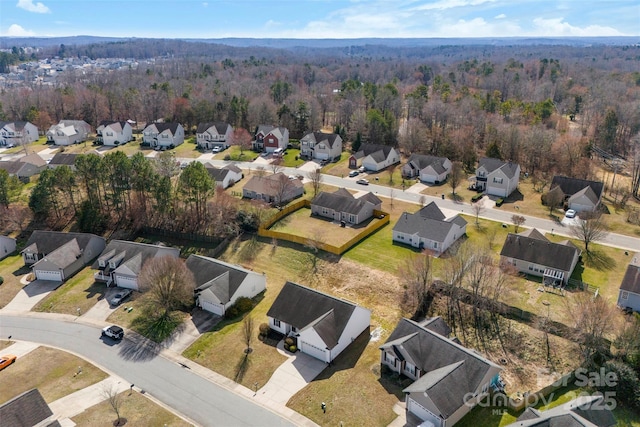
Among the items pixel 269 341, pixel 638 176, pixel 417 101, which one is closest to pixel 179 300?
pixel 269 341

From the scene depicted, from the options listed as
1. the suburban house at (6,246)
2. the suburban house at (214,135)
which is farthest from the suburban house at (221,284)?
the suburban house at (214,135)

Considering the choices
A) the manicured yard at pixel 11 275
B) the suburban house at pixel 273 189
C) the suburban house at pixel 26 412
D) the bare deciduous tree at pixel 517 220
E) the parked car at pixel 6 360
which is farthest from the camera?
the suburban house at pixel 273 189

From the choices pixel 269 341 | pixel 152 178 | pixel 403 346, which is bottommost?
pixel 269 341

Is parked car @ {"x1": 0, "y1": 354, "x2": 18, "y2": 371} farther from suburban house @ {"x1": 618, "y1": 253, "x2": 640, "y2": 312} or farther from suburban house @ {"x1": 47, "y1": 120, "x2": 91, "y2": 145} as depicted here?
suburban house @ {"x1": 47, "y1": 120, "x2": 91, "y2": 145}

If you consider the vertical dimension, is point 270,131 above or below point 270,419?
above

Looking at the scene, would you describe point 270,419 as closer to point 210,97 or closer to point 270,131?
point 270,131

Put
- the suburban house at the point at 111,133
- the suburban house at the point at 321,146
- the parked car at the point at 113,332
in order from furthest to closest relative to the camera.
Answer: the suburban house at the point at 111,133
the suburban house at the point at 321,146
the parked car at the point at 113,332

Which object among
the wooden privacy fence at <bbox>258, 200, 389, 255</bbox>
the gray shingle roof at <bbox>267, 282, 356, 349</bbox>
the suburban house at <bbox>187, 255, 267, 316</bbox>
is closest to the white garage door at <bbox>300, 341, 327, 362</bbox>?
the gray shingle roof at <bbox>267, 282, 356, 349</bbox>

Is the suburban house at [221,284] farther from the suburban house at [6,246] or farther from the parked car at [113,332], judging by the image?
the suburban house at [6,246]
